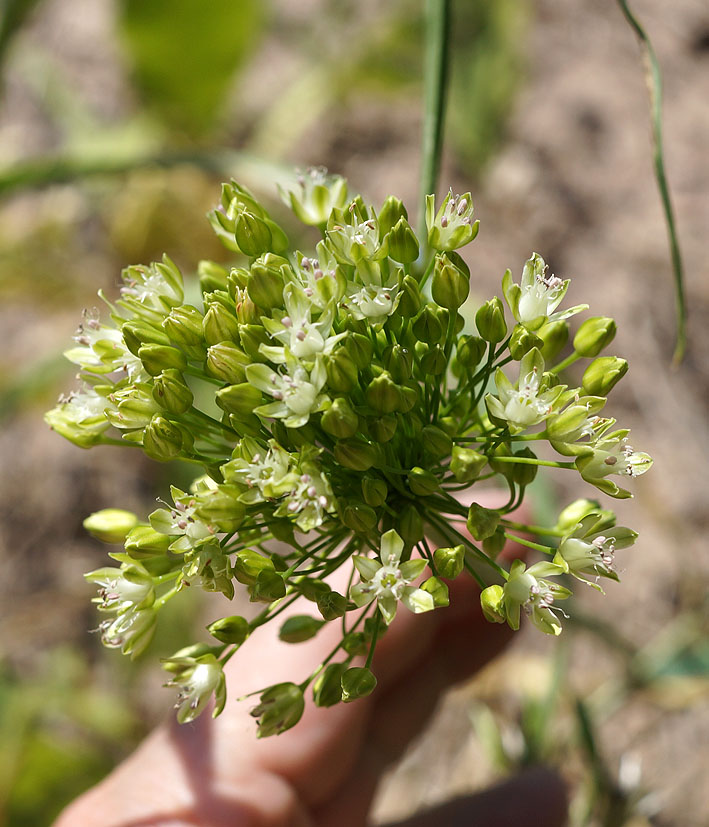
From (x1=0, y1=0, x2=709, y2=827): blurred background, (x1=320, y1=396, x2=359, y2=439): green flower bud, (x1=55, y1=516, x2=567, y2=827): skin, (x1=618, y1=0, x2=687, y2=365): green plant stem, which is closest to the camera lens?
(x1=320, y1=396, x2=359, y2=439): green flower bud

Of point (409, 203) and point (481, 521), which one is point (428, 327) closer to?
point (481, 521)

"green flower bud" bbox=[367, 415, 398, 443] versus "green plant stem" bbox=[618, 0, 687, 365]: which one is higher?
"green plant stem" bbox=[618, 0, 687, 365]

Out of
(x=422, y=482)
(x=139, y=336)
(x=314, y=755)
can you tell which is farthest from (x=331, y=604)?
(x=314, y=755)

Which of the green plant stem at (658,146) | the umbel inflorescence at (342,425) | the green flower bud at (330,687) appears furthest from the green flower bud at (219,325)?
the green plant stem at (658,146)

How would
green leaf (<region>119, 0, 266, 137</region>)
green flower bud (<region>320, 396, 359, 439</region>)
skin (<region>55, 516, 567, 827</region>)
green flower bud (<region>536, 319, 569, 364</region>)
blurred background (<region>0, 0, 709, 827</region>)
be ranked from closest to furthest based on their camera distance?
green flower bud (<region>320, 396, 359, 439</region>)
green flower bud (<region>536, 319, 569, 364</region>)
skin (<region>55, 516, 567, 827</region>)
blurred background (<region>0, 0, 709, 827</region>)
green leaf (<region>119, 0, 266, 137</region>)

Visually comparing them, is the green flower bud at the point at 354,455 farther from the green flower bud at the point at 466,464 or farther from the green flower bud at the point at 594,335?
the green flower bud at the point at 594,335

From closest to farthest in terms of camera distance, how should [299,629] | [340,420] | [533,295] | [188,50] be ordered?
[340,420] → [533,295] → [299,629] → [188,50]

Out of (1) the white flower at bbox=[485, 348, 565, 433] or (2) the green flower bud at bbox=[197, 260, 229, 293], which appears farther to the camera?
(2) the green flower bud at bbox=[197, 260, 229, 293]

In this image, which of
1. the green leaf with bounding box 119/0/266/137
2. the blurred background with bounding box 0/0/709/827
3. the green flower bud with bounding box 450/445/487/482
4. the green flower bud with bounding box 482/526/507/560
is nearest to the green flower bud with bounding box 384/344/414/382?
the green flower bud with bounding box 450/445/487/482

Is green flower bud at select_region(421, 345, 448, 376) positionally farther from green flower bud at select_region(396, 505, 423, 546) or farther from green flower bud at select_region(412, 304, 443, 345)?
green flower bud at select_region(396, 505, 423, 546)
